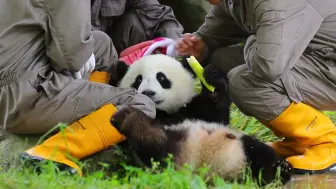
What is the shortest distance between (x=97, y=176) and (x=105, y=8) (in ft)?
6.73

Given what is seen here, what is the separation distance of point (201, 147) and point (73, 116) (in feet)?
2.19

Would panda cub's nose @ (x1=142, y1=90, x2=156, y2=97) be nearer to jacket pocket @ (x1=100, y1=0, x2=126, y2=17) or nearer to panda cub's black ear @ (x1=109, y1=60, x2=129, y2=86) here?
panda cub's black ear @ (x1=109, y1=60, x2=129, y2=86)

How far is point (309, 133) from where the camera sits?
3213mm

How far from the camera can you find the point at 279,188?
2.73 m

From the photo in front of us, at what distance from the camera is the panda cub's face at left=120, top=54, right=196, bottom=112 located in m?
3.31

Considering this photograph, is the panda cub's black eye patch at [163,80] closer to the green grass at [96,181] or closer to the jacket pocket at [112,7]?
the green grass at [96,181]

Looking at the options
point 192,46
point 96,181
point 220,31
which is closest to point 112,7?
point 192,46

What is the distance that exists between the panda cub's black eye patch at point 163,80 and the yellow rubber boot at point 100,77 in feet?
1.34

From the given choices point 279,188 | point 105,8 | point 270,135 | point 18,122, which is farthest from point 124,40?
point 279,188

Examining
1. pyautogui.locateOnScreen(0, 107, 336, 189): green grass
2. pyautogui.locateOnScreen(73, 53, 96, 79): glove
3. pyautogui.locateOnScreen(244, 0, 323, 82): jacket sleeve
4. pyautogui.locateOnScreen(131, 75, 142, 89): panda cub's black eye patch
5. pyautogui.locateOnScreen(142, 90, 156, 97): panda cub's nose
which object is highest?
pyautogui.locateOnScreen(244, 0, 323, 82): jacket sleeve

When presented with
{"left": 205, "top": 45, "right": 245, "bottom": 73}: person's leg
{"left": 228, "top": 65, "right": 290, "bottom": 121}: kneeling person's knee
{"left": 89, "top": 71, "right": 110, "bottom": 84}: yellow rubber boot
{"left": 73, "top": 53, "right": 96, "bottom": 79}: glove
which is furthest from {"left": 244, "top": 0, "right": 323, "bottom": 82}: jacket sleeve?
{"left": 89, "top": 71, "right": 110, "bottom": 84}: yellow rubber boot

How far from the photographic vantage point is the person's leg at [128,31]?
4.39 m

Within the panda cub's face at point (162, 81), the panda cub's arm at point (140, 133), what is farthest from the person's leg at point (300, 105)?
the panda cub's arm at point (140, 133)

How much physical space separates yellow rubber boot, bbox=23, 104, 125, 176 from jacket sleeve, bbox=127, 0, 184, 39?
1591 mm
